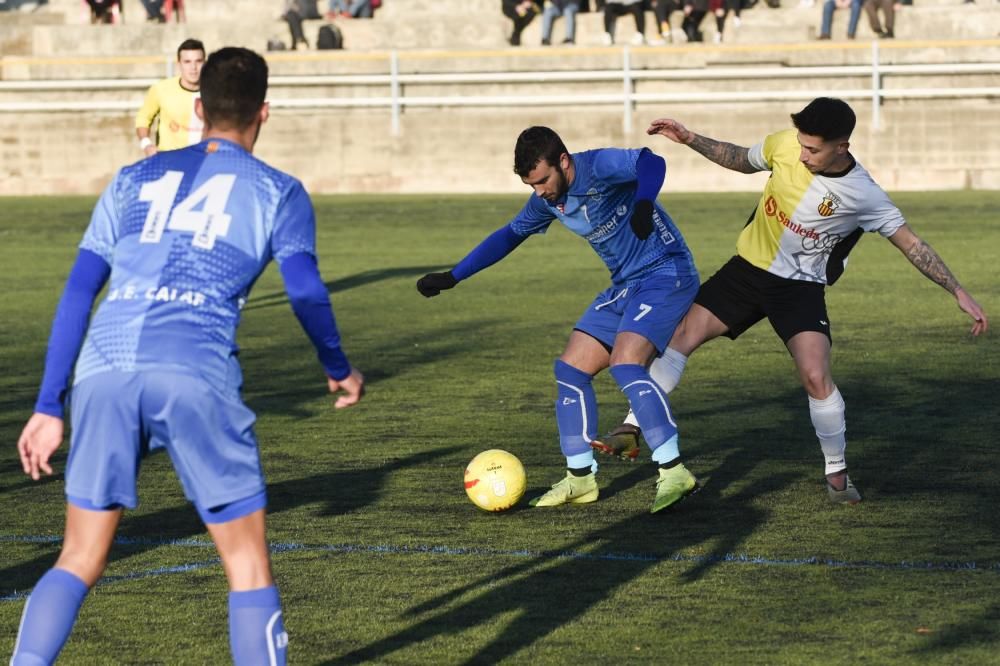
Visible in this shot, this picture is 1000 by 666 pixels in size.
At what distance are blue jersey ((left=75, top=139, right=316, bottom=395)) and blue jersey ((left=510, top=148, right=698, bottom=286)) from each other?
309cm

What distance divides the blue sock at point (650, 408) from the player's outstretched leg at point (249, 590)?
10.2 ft

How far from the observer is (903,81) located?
2777 centimetres

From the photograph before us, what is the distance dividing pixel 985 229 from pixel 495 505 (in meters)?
14.3

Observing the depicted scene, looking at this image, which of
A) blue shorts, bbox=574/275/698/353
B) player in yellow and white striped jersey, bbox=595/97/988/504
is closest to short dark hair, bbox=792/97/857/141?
player in yellow and white striped jersey, bbox=595/97/988/504

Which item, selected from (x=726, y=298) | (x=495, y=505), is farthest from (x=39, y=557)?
(x=726, y=298)

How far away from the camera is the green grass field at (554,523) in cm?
558

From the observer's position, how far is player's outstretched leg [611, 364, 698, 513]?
7.19 metres

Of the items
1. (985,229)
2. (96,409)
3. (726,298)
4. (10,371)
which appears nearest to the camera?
(96,409)

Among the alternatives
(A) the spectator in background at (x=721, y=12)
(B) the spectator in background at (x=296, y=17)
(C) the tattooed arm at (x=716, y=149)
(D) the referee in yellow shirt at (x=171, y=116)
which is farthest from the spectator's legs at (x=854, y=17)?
(C) the tattooed arm at (x=716, y=149)

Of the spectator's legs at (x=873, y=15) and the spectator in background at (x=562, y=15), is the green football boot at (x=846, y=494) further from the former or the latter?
the spectator in background at (x=562, y=15)

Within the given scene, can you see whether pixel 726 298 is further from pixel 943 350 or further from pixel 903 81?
pixel 903 81

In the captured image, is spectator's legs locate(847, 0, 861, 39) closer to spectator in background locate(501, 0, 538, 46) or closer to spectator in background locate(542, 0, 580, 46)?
spectator in background locate(542, 0, 580, 46)

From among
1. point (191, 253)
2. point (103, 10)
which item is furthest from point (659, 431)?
point (103, 10)

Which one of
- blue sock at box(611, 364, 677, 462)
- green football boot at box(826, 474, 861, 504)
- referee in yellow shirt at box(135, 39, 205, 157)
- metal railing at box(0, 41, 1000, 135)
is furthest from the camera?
metal railing at box(0, 41, 1000, 135)
